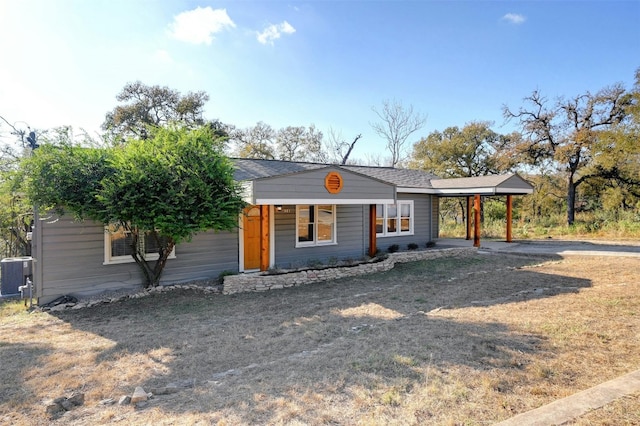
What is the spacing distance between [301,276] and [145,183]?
14.9ft

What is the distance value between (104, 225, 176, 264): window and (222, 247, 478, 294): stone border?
2.04 metres

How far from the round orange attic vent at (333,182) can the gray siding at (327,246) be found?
4.84ft

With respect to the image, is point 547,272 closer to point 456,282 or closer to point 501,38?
point 456,282

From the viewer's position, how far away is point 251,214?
10016 millimetres

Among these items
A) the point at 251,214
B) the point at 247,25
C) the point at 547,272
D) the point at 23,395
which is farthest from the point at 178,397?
the point at 247,25

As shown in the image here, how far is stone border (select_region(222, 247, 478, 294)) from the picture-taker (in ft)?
27.9

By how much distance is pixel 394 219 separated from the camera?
14.2 m

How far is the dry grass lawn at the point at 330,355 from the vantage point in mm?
3115

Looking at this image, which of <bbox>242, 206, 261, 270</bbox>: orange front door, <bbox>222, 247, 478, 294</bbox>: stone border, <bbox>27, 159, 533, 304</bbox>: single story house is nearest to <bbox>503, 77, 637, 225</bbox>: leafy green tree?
<bbox>27, 159, 533, 304</bbox>: single story house

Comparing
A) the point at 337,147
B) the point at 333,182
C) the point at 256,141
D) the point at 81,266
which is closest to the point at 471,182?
the point at 333,182

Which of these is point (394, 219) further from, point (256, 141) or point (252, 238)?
point (256, 141)

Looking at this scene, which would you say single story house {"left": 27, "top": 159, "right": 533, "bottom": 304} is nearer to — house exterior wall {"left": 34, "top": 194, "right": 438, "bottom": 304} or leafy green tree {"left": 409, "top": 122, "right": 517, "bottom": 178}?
house exterior wall {"left": 34, "top": 194, "right": 438, "bottom": 304}

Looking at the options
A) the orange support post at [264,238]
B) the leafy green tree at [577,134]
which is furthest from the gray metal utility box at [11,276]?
the leafy green tree at [577,134]

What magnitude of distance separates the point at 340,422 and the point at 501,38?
1606 cm
